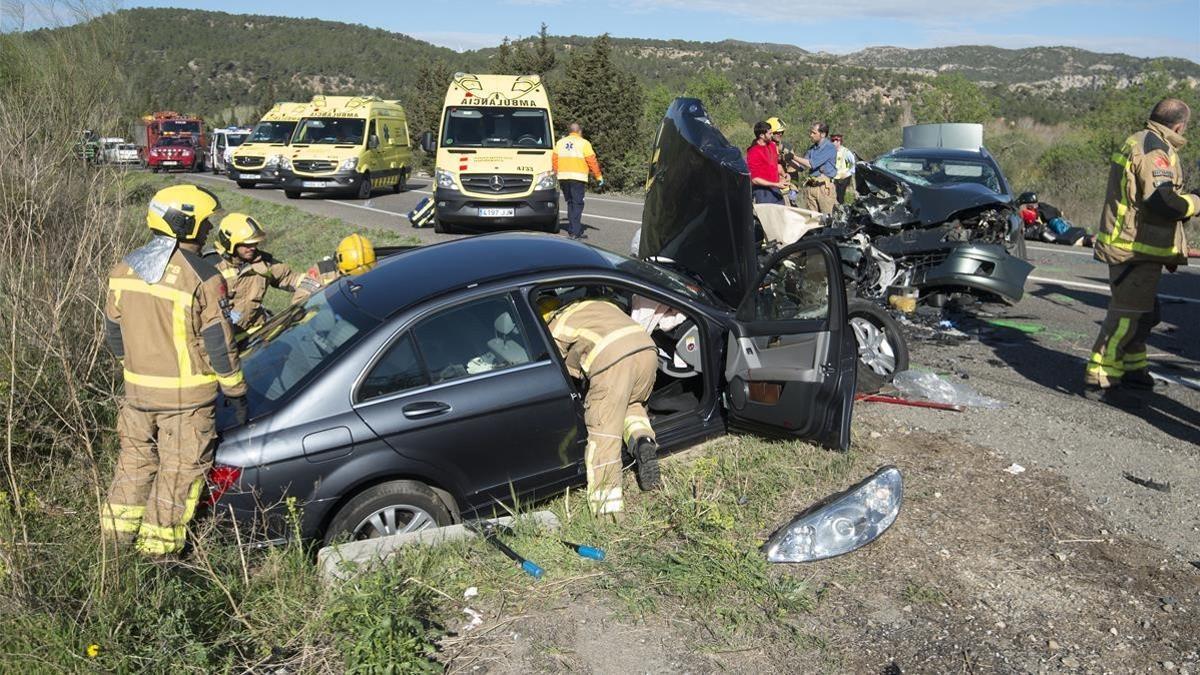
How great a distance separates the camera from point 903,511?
14.7 ft

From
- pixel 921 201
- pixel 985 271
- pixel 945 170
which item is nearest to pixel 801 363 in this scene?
pixel 985 271

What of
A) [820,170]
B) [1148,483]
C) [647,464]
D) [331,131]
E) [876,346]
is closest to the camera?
[647,464]

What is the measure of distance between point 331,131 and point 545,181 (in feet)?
32.6

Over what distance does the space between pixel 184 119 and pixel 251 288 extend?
3614 cm

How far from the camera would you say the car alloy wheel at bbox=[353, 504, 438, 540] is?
4027 mm

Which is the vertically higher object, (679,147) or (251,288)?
(679,147)

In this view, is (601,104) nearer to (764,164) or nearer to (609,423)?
(764,164)

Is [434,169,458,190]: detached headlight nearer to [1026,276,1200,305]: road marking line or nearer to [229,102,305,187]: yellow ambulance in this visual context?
[1026,276,1200,305]: road marking line

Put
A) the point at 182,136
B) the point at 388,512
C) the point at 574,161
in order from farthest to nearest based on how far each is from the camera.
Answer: the point at 182,136 → the point at 574,161 → the point at 388,512

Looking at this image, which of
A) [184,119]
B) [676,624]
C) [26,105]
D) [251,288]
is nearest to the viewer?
[676,624]

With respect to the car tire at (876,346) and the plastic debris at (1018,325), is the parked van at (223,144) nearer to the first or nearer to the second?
the plastic debris at (1018,325)

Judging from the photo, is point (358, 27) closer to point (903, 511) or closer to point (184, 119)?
point (184, 119)

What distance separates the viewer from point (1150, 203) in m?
5.82

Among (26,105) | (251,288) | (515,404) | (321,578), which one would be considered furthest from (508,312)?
→ (26,105)
